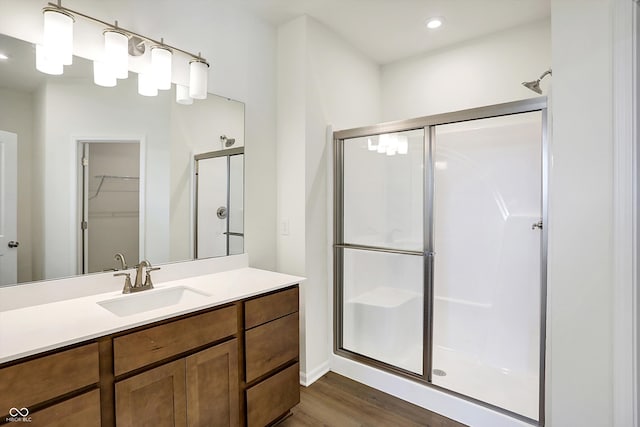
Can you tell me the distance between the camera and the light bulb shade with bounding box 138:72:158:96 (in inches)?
68.9

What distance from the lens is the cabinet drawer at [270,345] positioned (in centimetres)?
164

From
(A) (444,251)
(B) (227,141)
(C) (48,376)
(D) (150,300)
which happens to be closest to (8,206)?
(D) (150,300)

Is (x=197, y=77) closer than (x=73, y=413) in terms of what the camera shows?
No

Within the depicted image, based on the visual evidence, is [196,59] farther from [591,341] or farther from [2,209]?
[591,341]

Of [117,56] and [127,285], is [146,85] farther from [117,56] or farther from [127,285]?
[127,285]

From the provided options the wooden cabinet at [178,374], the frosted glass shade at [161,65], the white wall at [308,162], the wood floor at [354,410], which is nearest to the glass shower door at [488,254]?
the wood floor at [354,410]

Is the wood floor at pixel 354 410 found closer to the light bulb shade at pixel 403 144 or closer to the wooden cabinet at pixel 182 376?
the wooden cabinet at pixel 182 376

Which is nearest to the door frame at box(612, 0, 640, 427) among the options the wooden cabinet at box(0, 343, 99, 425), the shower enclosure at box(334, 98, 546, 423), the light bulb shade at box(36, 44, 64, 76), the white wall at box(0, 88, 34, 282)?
the shower enclosure at box(334, 98, 546, 423)

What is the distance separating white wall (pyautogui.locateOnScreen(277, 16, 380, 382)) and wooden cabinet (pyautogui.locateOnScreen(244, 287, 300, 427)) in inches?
19.5

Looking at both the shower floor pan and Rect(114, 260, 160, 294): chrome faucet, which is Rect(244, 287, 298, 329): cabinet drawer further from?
the shower floor pan

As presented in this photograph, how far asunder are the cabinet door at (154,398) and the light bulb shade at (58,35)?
139 centimetres

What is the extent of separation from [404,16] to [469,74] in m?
0.82

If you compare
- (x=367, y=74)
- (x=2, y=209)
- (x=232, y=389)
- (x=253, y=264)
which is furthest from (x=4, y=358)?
(x=367, y=74)

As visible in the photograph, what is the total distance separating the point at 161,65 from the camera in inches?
68.8
